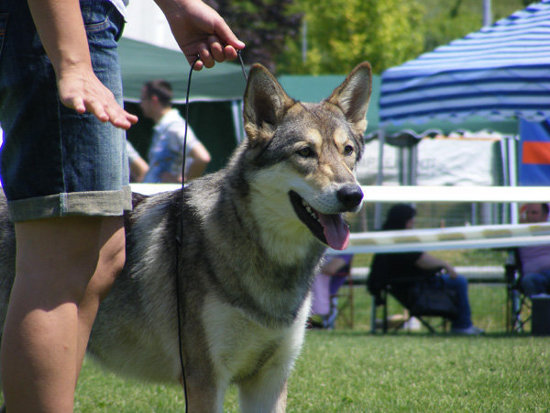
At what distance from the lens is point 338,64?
22.0 meters

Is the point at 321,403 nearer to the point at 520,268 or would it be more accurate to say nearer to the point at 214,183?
the point at 214,183

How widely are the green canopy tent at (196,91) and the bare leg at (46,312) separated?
6.82 meters

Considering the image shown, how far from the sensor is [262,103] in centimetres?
263

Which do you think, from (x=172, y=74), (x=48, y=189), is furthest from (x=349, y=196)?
(x=172, y=74)

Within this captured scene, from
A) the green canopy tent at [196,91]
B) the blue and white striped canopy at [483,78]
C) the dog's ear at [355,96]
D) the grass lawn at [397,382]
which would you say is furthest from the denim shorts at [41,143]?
the green canopy tent at [196,91]

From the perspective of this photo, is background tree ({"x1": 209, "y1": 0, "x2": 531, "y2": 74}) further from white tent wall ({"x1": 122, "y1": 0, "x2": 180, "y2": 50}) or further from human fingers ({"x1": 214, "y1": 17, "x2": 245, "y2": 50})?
human fingers ({"x1": 214, "y1": 17, "x2": 245, "y2": 50})

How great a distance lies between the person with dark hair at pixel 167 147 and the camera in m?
5.63

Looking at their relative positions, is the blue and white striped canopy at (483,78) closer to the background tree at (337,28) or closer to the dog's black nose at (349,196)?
the dog's black nose at (349,196)

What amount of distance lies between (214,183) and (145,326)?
642mm

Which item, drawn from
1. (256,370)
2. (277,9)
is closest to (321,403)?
(256,370)

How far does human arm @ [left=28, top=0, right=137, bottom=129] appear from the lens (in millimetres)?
1363

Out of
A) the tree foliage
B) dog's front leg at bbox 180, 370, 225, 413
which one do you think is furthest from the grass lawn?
the tree foliage

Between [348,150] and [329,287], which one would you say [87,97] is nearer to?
[348,150]

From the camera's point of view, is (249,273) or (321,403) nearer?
(249,273)
